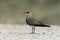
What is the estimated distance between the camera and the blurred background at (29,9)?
29.0m

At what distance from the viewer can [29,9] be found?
3203 cm

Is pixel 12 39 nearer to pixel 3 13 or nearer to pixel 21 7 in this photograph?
pixel 3 13

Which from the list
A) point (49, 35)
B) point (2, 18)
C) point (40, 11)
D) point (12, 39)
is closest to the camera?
point (12, 39)

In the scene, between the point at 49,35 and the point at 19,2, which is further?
the point at 19,2

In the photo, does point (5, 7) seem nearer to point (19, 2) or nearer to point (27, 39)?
point (19, 2)

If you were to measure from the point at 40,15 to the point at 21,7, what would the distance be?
3.22 m

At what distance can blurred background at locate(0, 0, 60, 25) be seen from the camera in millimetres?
28967

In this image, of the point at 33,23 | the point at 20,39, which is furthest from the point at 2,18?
the point at 20,39

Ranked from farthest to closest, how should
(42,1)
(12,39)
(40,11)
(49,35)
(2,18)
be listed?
(42,1), (40,11), (2,18), (49,35), (12,39)

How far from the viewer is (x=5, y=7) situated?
3256 centimetres

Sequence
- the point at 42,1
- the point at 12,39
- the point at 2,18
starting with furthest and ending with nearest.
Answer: the point at 42,1 → the point at 2,18 → the point at 12,39

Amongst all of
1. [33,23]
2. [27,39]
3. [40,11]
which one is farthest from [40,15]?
[27,39]

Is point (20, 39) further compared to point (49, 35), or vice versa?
point (49, 35)

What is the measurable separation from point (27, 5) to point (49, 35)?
1570cm
